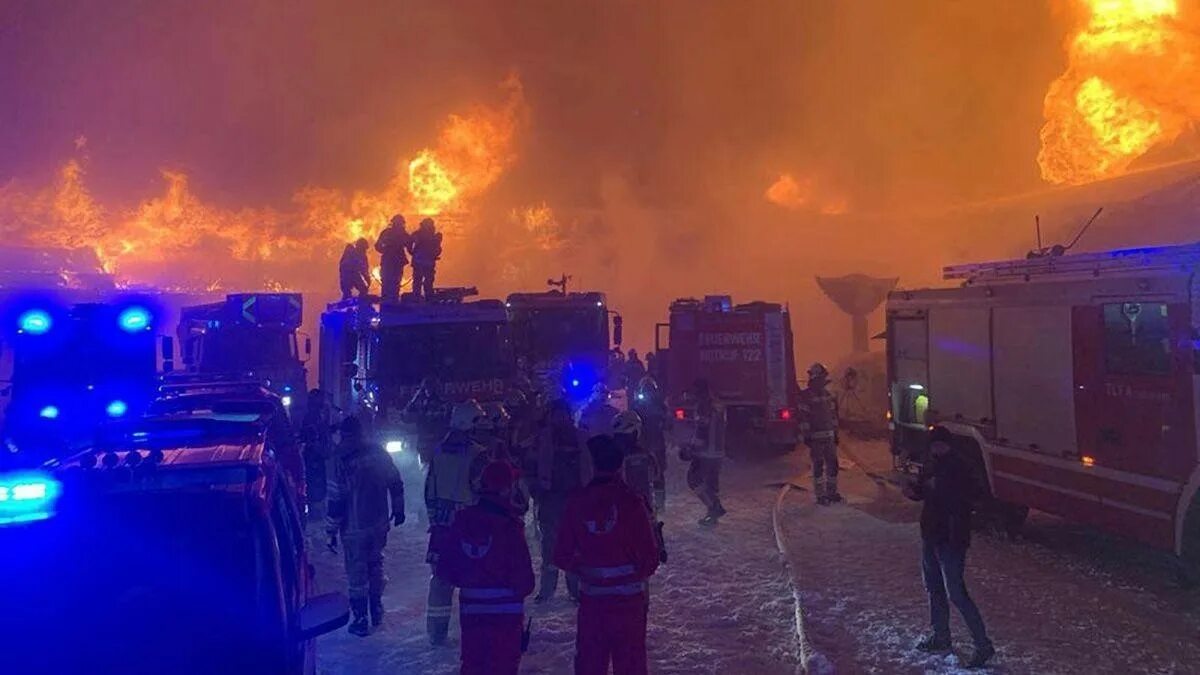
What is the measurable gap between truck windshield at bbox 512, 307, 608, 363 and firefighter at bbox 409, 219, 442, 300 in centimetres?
251

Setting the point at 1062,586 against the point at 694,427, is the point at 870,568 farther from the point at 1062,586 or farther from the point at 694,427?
the point at 694,427

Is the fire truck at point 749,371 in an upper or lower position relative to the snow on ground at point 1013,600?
upper

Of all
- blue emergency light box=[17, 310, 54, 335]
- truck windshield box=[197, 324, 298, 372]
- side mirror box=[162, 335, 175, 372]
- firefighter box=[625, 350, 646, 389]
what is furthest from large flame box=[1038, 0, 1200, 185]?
blue emergency light box=[17, 310, 54, 335]

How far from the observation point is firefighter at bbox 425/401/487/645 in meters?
6.86

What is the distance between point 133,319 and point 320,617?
11405 millimetres

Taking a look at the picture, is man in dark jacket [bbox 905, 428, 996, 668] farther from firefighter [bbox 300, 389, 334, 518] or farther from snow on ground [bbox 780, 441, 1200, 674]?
firefighter [bbox 300, 389, 334, 518]

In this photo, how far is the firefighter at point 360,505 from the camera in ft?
23.3

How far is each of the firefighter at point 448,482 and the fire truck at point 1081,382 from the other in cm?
635

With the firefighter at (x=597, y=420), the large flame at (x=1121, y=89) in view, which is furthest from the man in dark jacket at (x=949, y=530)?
the large flame at (x=1121, y=89)

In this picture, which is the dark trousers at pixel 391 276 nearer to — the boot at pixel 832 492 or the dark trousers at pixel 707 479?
the dark trousers at pixel 707 479

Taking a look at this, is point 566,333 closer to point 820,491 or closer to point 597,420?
point 820,491

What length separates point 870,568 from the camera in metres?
8.91

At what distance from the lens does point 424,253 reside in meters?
16.3

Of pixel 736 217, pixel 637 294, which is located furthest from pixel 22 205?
pixel 736 217
